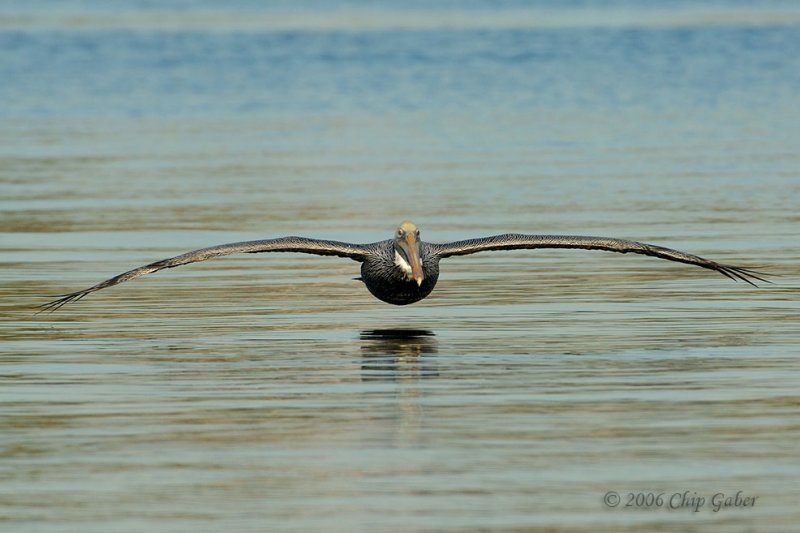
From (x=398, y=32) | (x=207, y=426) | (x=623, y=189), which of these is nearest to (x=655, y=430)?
(x=207, y=426)

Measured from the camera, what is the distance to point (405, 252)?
60.1 feet

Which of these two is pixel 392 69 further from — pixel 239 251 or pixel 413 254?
pixel 239 251

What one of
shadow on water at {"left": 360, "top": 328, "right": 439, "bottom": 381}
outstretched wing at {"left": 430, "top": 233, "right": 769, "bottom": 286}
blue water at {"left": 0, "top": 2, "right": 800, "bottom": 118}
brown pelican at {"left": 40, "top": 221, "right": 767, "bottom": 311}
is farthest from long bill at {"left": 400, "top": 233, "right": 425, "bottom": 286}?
blue water at {"left": 0, "top": 2, "right": 800, "bottom": 118}

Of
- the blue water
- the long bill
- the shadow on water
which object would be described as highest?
the blue water

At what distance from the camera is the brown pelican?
1784 centimetres

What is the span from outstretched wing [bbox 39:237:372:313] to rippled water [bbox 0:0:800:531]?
0.38m

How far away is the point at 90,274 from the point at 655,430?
890cm

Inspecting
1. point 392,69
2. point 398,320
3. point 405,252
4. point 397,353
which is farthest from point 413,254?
point 392,69

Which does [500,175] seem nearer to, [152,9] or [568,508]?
[568,508]

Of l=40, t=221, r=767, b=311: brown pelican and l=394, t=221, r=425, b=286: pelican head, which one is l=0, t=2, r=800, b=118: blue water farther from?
Answer: l=394, t=221, r=425, b=286: pelican head

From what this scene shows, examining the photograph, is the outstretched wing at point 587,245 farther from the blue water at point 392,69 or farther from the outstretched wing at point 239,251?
the blue water at point 392,69

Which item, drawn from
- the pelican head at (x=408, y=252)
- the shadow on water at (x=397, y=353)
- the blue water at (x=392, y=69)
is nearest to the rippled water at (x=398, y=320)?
the shadow on water at (x=397, y=353)

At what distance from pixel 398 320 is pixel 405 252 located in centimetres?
78

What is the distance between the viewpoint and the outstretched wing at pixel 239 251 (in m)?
17.6
